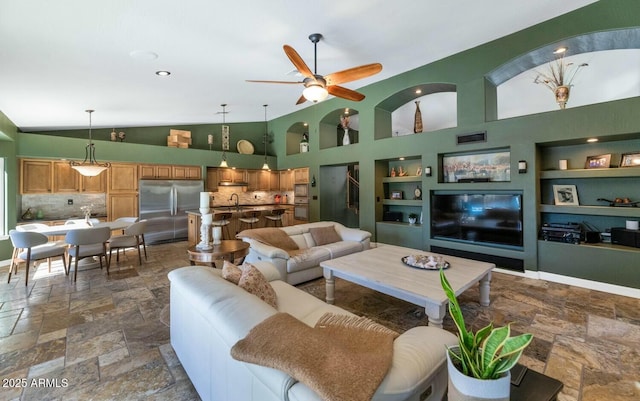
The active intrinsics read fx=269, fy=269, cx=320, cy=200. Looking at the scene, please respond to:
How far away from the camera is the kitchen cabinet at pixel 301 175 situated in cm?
771

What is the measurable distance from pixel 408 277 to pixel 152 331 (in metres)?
2.55

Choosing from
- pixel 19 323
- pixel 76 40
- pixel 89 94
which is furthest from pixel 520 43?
pixel 19 323

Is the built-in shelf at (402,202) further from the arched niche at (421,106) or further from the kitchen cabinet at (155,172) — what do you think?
the kitchen cabinet at (155,172)

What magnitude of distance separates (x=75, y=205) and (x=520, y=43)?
908cm

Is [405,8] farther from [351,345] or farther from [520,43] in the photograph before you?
[351,345]

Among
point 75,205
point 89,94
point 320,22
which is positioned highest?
point 320,22

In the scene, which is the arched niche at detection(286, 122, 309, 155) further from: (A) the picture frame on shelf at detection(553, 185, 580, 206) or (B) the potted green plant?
(B) the potted green plant

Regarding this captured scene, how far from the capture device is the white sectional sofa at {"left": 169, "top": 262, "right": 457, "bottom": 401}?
3.56 ft

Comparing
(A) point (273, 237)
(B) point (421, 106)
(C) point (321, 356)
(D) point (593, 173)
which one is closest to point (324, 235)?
(A) point (273, 237)

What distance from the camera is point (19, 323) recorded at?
270cm

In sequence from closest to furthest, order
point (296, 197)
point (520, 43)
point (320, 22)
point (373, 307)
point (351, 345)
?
point (351, 345) → point (373, 307) → point (320, 22) → point (520, 43) → point (296, 197)

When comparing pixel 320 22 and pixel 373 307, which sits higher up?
pixel 320 22

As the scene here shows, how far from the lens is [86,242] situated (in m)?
3.96

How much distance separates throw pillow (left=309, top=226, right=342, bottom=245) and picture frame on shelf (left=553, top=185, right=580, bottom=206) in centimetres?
345
